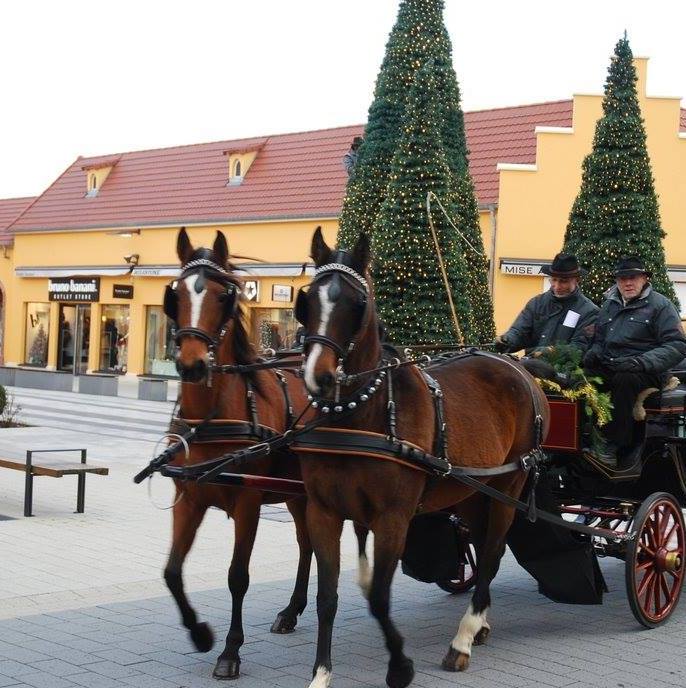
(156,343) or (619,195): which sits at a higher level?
(619,195)

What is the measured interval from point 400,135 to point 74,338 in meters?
20.7

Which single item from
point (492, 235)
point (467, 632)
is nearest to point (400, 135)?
point (492, 235)

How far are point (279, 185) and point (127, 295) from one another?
6115 millimetres

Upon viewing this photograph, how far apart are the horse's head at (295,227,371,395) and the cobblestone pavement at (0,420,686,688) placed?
172cm

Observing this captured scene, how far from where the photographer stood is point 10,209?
42.8 meters

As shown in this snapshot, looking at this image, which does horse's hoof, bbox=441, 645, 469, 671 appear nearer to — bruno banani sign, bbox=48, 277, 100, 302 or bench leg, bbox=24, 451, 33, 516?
bench leg, bbox=24, 451, 33, 516

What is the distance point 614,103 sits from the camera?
741 inches

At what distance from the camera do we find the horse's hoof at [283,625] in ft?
22.0

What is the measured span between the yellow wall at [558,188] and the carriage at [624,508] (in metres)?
16.8

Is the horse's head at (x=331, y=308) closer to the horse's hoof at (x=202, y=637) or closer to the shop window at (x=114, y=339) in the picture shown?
the horse's hoof at (x=202, y=637)

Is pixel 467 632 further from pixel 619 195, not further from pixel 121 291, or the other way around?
pixel 121 291

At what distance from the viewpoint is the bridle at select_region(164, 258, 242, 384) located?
225 inches

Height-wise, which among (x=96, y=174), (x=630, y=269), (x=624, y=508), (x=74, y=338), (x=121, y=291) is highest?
(x=96, y=174)

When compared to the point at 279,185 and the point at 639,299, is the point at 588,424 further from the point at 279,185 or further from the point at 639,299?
the point at 279,185
